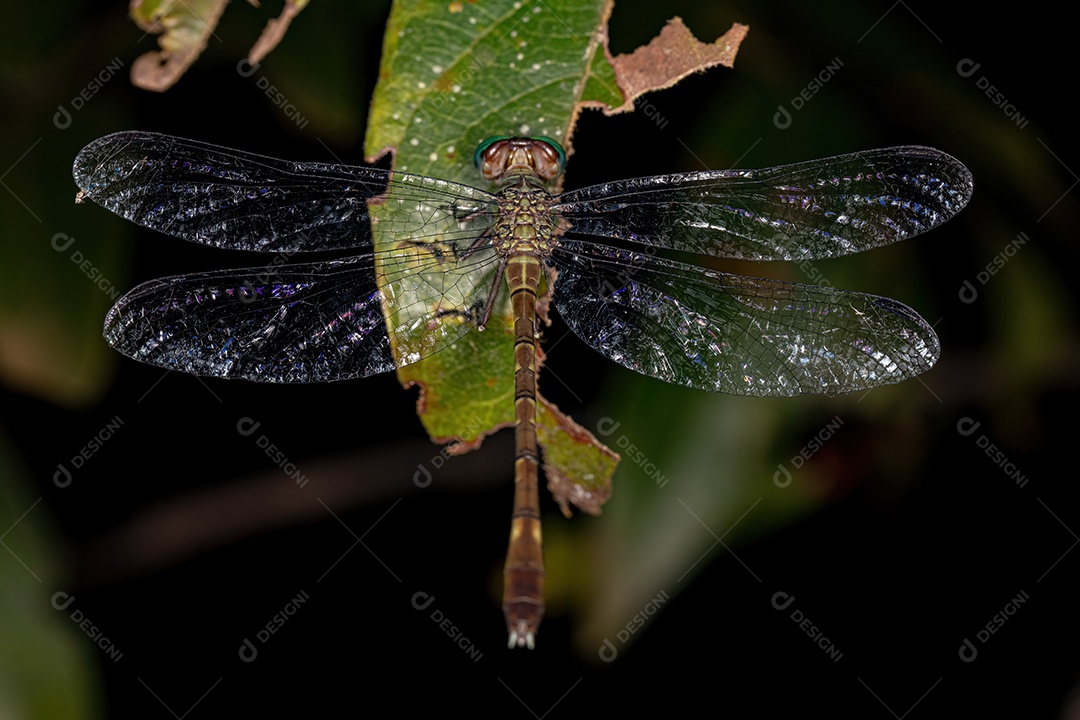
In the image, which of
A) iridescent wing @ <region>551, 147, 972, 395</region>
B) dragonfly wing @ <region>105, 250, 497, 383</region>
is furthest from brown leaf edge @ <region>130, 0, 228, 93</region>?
iridescent wing @ <region>551, 147, 972, 395</region>

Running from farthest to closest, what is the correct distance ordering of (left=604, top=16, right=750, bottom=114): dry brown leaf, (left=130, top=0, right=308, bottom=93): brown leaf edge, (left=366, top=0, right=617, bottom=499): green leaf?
1. (left=604, top=16, right=750, bottom=114): dry brown leaf
2. (left=366, top=0, right=617, bottom=499): green leaf
3. (left=130, top=0, right=308, bottom=93): brown leaf edge

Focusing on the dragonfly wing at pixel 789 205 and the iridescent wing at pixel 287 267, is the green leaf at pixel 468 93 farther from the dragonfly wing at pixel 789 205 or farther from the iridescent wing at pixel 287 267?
the dragonfly wing at pixel 789 205

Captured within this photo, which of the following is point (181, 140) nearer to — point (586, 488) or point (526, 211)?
point (526, 211)

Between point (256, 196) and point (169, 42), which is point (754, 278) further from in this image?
point (169, 42)

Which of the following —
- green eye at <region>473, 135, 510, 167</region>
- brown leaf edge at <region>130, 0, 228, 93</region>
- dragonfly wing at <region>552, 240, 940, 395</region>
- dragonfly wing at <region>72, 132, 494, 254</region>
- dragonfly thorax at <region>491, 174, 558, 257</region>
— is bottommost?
dragonfly wing at <region>552, 240, 940, 395</region>

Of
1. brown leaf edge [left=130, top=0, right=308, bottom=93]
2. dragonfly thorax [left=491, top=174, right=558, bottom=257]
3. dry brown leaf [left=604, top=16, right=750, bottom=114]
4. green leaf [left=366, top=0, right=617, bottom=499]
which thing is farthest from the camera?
dragonfly thorax [left=491, top=174, right=558, bottom=257]

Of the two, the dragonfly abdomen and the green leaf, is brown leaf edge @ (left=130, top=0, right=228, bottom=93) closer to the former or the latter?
the green leaf

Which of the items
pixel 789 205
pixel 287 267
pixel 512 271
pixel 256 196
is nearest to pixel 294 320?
pixel 287 267

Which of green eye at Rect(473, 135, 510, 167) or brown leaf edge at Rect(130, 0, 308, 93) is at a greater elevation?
brown leaf edge at Rect(130, 0, 308, 93)
